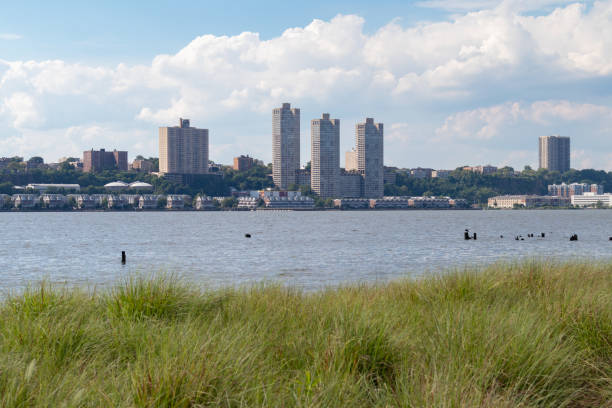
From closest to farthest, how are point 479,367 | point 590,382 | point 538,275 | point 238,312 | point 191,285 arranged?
point 479,367, point 590,382, point 238,312, point 191,285, point 538,275

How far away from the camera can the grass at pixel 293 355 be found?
5270 millimetres

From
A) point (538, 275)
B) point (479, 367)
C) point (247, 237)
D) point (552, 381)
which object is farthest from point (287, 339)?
point (247, 237)

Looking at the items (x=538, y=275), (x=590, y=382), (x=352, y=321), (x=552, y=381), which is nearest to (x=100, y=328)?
(x=352, y=321)

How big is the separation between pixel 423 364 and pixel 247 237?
214ft

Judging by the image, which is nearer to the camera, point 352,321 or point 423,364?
Result: point 423,364

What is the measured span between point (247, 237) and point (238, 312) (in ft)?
203

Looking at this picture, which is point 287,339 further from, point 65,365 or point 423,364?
point 65,365

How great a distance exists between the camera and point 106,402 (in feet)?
17.0

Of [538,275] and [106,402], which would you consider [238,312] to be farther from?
[538,275]

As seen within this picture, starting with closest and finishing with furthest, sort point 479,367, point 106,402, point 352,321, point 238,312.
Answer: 1. point 106,402
2. point 479,367
3. point 352,321
4. point 238,312

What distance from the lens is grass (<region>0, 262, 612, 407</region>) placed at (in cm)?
527

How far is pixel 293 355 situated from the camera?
6.97 meters

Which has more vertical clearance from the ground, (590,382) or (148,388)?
(148,388)

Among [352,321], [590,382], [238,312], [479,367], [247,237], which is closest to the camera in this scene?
[479,367]
